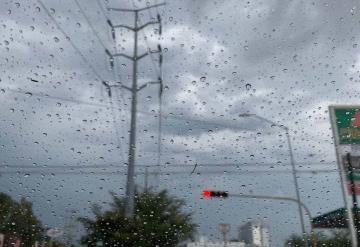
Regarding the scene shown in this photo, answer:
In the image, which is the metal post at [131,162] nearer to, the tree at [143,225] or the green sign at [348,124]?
the tree at [143,225]

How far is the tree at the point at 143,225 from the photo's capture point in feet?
47.8

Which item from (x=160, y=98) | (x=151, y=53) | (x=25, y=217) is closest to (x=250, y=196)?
(x=160, y=98)

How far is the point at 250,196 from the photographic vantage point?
16609 mm

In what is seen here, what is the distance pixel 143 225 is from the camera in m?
15.1

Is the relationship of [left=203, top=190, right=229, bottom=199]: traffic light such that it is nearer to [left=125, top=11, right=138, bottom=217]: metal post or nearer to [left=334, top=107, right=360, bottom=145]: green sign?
[left=125, top=11, right=138, bottom=217]: metal post

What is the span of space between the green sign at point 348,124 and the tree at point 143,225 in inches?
391

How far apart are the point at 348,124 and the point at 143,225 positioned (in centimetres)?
1307

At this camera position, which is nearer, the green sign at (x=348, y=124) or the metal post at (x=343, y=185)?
the metal post at (x=343, y=185)

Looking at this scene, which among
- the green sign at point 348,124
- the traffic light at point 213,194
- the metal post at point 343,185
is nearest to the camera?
the traffic light at point 213,194

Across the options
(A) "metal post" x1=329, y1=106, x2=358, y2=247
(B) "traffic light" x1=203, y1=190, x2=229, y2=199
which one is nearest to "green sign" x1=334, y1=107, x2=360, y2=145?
(A) "metal post" x1=329, y1=106, x2=358, y2=247

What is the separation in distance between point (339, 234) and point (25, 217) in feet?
62.6

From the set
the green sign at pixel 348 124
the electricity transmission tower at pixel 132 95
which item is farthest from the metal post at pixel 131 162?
the green sign at pixel 348 124

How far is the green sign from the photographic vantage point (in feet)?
71.9

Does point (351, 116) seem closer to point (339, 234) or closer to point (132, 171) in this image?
point (339, 234)
